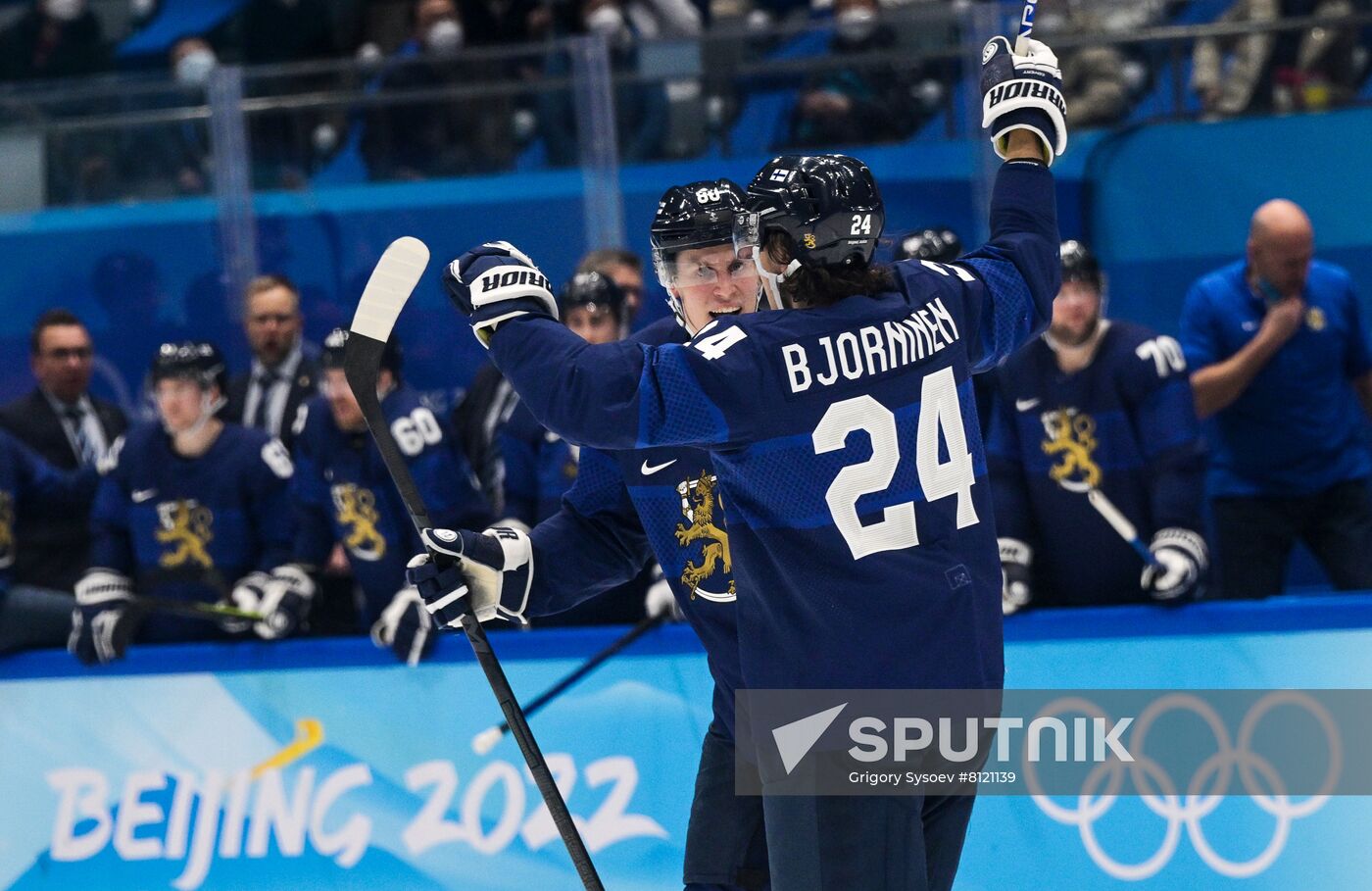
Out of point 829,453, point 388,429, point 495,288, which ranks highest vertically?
point 495,288

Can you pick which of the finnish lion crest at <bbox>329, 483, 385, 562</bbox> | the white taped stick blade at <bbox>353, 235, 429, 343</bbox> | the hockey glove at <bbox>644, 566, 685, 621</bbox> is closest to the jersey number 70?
the white taped stick blade at <bbox>353, 235, 429, 343</bbox>

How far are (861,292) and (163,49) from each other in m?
7.13

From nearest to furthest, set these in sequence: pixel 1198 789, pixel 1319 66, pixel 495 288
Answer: pixel 495 288
pixel 1198 789
pixel 1319 66

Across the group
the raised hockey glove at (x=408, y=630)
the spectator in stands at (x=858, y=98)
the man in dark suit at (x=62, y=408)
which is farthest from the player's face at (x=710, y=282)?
the man in dark suit at (x=62, y=408)

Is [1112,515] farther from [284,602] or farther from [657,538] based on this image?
[284,602]

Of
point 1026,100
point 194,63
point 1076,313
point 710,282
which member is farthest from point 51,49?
point 1026,100

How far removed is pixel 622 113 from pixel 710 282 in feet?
10.2

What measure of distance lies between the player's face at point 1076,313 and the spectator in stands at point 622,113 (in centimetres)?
181

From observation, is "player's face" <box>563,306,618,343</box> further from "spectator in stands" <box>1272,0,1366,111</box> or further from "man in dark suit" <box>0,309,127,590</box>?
"spectator in stands" <box>1272,0,1366,111</box>

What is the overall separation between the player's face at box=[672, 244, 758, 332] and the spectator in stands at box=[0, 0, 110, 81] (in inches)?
260

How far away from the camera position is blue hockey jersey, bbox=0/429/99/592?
17.1 feet

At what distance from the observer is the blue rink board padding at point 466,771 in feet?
12.5

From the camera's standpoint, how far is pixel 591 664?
4.17 metres

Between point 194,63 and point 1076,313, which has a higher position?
point 194,63
